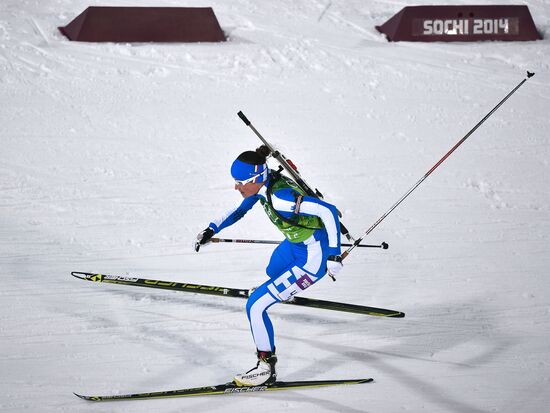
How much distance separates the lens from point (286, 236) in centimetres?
466

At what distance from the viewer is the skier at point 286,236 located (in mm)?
4438

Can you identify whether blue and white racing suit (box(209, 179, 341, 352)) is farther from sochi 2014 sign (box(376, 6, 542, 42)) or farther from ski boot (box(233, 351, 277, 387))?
sochi 2014 sign (box(376, 6, 542, 42))

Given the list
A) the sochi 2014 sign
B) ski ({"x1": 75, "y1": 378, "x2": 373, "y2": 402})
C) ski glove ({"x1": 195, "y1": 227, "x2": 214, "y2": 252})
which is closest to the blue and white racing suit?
ski ({"x1": 75, "y1": 378, "x2": 373, "y2": 402})

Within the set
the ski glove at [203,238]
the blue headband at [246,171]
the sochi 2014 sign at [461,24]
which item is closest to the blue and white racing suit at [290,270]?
the blue headband at [246,171]

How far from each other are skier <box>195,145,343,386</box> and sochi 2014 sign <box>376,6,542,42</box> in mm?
7833

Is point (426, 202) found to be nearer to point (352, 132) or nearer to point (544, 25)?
point (352, 132)

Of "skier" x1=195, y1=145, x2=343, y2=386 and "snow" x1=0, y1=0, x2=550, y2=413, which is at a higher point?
"skier" x1=195, y1=145, x2=343, y2=386

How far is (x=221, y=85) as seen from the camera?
9891 mm

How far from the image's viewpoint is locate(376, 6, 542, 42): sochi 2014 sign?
38.0 feet

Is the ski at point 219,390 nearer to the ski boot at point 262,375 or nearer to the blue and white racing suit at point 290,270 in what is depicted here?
the ski boot at point 262,375

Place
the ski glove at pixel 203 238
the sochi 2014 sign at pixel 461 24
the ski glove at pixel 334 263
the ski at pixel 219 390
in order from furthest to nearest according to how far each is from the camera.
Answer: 1. the sochi 2014 sign at pixel 461 24
2. the ski glove at pixel 203 238
3. the ski at pixel 219 390
4. the ski glove at pixel 334 263

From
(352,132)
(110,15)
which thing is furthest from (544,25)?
(110,15)

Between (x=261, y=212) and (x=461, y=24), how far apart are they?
6.33 metres

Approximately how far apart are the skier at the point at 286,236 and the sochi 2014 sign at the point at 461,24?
7833 mm
